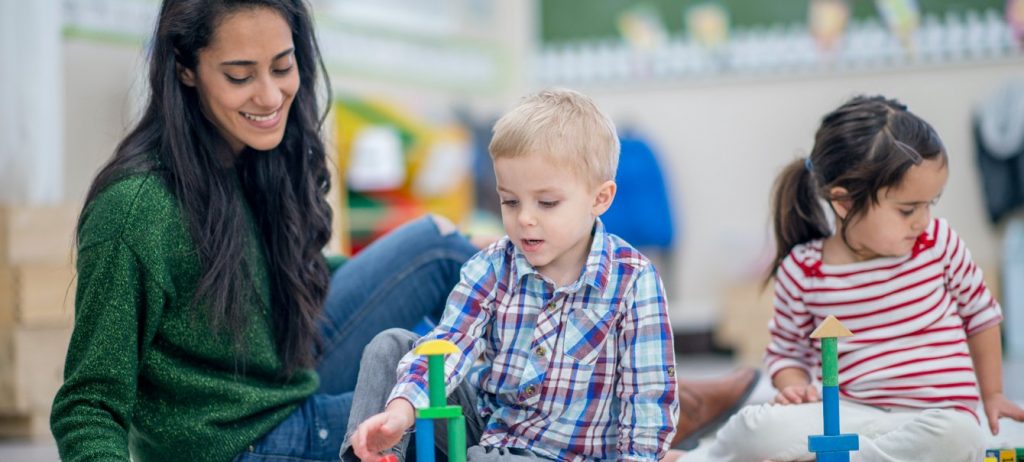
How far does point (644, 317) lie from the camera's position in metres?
1.45

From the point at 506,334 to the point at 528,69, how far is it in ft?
15.3

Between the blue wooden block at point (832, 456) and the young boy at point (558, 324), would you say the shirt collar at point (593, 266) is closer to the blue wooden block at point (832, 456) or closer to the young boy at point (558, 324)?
the young boy at point (558, 324)

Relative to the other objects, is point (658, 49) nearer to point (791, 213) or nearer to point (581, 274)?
point (791, 213)

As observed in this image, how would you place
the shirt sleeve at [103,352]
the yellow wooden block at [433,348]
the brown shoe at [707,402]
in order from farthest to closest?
1. the brown shoe at [707,402]
2. the shirt sleeve at [103,352]
3. the yellow wooden block at [433,348]

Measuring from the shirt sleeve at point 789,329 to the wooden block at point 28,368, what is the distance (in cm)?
192

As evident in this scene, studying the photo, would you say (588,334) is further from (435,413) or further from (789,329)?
(789,329)

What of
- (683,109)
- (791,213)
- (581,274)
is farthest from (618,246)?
(683,109)

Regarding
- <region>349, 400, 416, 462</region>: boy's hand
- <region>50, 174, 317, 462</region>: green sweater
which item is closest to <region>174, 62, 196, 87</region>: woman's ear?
<region>50, 174, 317, 462</region>: green sweater

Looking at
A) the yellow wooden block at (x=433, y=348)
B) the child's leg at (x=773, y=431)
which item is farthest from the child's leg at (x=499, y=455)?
the child's leg at (x=773, y=431)

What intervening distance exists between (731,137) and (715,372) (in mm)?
1703

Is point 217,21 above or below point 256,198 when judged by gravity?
above

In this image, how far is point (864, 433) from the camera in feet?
5.60

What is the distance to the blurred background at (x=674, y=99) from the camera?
4445mm

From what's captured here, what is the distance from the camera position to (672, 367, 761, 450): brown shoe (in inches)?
80.9
